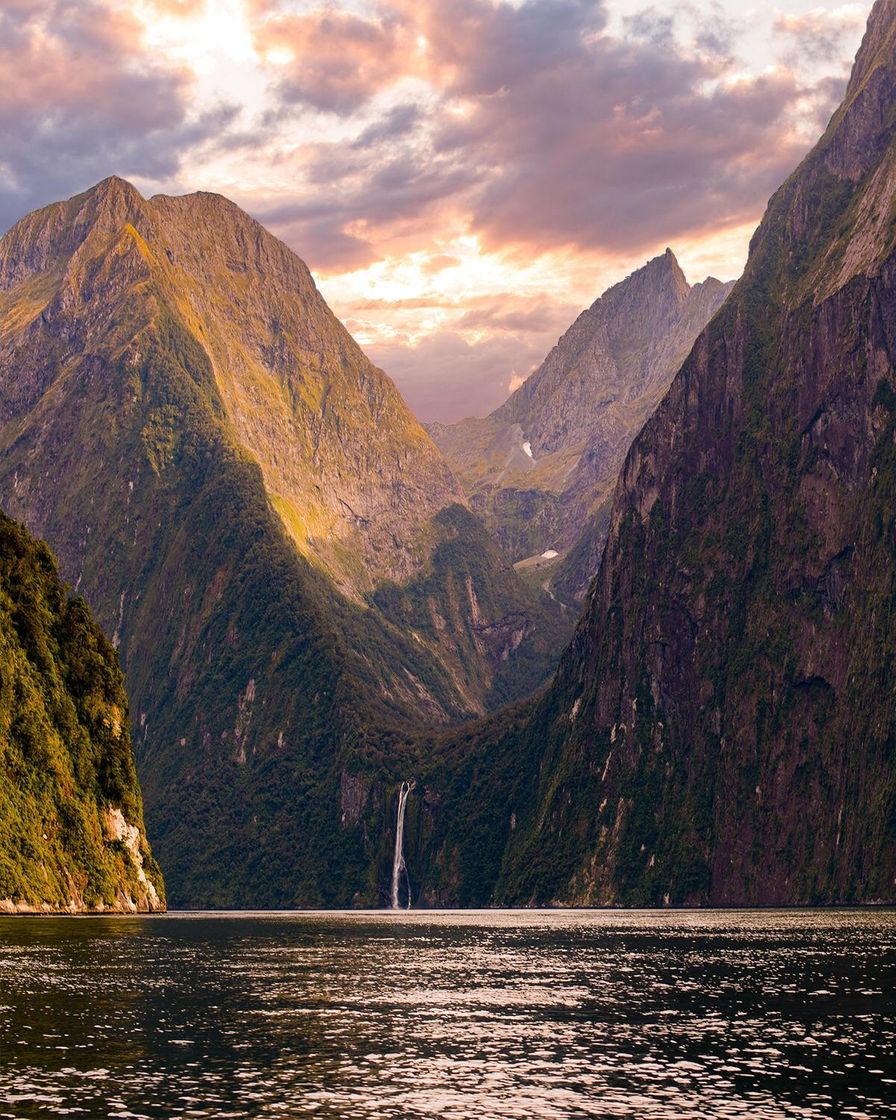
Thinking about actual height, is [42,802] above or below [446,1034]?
above

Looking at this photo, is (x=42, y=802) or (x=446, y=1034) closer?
(x=446, y=1034)

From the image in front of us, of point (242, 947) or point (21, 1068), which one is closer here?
point (21, 1068)

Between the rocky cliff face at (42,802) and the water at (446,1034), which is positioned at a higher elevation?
the rocky cliff face at (42,802)

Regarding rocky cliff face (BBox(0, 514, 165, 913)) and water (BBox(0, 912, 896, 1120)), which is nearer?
water (BBox(0, 912, 896, 1120))

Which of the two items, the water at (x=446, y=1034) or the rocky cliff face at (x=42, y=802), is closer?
the water at (x=446, y=1034)

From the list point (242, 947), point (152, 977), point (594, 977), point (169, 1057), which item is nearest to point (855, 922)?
point (242, 947)

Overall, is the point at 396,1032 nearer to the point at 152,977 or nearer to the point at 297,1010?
the point at 297,1010

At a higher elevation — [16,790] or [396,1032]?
[16,790]

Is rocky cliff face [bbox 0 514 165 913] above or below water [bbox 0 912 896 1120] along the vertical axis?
above
